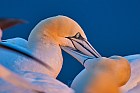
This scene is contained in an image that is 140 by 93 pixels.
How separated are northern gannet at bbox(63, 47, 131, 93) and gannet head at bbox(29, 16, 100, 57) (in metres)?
0.62

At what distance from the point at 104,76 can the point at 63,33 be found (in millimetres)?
805

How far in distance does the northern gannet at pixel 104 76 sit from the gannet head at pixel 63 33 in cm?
62

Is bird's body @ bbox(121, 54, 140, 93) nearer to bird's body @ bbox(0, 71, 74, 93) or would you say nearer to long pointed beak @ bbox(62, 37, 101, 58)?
long pointed beak @ bbox(62, 37, 101, 58)

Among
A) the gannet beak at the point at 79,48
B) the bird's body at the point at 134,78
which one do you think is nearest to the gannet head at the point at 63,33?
the gannet beak at the point at 79,48

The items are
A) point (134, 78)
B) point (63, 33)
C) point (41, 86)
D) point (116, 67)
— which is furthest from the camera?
point (63, 33)

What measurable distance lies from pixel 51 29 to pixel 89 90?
943 millimetres

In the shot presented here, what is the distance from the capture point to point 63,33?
7.57 feet

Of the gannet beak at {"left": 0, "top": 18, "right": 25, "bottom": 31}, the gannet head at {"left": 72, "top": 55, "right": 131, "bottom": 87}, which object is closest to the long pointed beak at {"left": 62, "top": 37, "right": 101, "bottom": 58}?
the gannet head at {"left": 72, "top": 55, "right": 131, "bottom": 87}

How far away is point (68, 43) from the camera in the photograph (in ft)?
7.55

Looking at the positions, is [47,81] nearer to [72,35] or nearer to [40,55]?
[40,55]

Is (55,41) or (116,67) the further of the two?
(55,41)

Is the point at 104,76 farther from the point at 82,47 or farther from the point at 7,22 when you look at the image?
the point at 7,22

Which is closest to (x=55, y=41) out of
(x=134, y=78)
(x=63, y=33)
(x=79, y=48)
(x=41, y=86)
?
(x=63, y=33)

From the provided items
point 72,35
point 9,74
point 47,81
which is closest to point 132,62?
point 72,35
